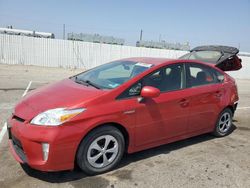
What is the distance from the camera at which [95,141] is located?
11.8 ft

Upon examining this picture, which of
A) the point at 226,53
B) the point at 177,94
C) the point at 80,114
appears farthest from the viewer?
the point at 226,53

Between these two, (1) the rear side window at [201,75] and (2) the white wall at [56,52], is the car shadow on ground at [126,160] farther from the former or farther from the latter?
(2) the white wall at [56,52]

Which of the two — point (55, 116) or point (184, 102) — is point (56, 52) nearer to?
point (184, 102)

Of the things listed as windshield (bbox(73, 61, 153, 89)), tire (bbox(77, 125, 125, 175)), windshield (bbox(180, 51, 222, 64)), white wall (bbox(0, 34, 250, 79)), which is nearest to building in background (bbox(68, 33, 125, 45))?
white wall (bbox(0, 34, 250, 79))

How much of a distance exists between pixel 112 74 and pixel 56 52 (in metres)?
15.9

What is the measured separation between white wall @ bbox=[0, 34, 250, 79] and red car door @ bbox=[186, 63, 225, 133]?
15634 mm

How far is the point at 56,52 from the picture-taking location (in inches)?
774

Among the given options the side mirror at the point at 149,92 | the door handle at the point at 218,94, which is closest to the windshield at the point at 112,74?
the side mirror at the point at 149,92

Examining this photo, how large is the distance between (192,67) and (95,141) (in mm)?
2280

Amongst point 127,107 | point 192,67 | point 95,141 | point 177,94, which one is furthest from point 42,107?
point 192,67

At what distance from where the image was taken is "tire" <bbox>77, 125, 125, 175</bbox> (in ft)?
11.6

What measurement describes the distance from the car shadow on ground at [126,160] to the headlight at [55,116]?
0.73 m

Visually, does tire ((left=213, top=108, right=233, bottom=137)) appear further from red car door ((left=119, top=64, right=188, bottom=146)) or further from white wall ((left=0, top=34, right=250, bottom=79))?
white wall ((left=0, top=34, right=250, bottom=79))

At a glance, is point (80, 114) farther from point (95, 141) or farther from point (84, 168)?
point (84, 168)
